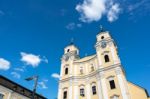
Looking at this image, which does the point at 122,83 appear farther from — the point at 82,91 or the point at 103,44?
the point at 103,44

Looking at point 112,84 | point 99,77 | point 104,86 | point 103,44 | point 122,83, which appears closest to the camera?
point 122,83

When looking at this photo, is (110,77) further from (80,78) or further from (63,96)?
(63,96)

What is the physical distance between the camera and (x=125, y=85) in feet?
104

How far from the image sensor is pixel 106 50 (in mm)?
38312

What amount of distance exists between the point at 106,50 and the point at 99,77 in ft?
23.1

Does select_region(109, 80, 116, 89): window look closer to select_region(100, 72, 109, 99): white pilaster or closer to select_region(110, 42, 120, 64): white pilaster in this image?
select_region(100, 72, 109, 99): white pilaster

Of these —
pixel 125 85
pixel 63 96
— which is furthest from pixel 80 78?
pixel 125 85

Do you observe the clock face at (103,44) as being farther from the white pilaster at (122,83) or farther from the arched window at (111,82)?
the arched window at (111,82)

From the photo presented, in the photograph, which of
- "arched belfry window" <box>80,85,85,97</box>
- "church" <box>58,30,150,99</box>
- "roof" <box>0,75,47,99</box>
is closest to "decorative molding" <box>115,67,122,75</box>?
"church" <box>58,30,150,99</box>

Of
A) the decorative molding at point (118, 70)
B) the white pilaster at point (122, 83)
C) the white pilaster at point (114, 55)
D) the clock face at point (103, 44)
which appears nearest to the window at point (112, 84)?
the white pilaster at point (122, 83)

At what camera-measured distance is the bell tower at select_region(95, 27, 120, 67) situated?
36.4 meters

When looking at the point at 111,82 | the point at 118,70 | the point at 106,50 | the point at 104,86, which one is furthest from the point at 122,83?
the point at 106,50

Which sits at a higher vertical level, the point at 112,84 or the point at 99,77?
the point at 99,77

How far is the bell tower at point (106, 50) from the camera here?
119 ft
